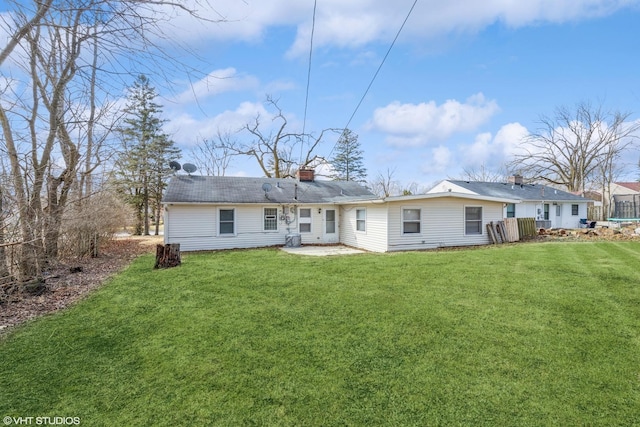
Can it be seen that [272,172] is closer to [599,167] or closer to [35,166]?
[35,166]

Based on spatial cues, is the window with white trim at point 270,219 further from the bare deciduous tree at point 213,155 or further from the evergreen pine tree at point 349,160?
the evergreen pine tree at point 349,160

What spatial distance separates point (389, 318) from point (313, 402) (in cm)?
202

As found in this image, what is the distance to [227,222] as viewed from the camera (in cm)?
1334

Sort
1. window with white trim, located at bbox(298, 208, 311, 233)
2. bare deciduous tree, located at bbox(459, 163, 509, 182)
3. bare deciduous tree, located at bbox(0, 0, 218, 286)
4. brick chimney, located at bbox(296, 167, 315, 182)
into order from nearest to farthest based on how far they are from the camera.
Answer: bare deciduous tree, located at bbox(0, 0, 218, 286), window with white trim, located at bbox(298, 208, 311, 233), brick chimney, located at bbox(296, 167, 315, 182), bare deciduous tree, located at bbox(459, 163, 509, 182)

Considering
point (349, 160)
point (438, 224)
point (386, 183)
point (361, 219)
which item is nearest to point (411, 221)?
point (438, 224)

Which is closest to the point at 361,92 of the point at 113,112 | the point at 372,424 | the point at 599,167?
the point at 113,112

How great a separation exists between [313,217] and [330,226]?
3.10ft

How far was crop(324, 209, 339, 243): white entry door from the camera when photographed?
14.8 m

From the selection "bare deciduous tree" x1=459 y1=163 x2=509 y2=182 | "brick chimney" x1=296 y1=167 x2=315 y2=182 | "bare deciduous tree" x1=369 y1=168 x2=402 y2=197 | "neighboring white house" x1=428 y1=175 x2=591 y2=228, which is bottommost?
"neighboring white house" x1=428 y1=175 x2=591 y2=228

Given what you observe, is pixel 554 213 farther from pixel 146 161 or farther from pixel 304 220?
pixel 146 161

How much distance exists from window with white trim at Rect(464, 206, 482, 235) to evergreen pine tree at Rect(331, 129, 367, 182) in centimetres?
1996

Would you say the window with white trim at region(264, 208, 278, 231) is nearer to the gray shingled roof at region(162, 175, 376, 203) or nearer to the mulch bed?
the gray shingled roof at region(162, 175, 376, 203)

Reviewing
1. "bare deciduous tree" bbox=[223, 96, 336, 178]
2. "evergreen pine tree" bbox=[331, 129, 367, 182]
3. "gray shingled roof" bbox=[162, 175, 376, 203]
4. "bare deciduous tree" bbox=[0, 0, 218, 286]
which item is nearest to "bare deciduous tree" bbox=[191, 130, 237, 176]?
"bare deciduous tree" bbox=[223, 96, 336, 178]

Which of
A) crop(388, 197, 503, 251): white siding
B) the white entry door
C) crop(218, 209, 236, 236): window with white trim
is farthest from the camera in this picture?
the white entry door
